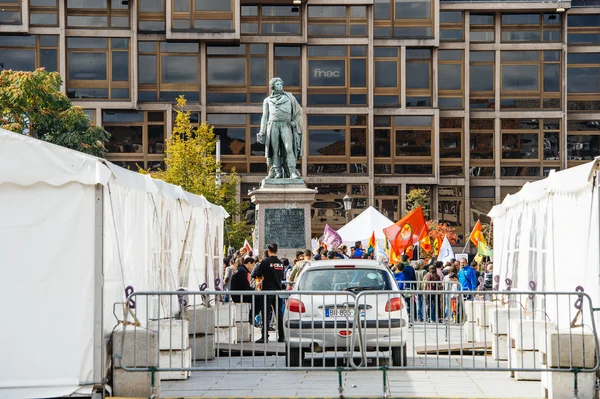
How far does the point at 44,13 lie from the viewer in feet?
211

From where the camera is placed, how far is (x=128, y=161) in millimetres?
66750

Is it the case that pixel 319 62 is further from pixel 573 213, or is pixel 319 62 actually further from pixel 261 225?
pixel 573 213

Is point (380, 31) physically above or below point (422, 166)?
above

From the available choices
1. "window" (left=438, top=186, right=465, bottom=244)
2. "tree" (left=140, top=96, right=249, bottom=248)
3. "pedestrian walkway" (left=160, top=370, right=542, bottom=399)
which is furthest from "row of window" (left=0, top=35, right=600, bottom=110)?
"pedestrian walkway" (left=160, top=370, right=542, bottom=399)

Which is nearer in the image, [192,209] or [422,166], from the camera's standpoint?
[192,209]

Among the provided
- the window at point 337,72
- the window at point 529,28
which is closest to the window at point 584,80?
the window at point 529,28

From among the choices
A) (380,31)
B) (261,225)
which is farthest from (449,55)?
(261,225)

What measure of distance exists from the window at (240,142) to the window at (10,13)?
11.7 metres

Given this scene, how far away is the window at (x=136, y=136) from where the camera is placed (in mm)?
66125

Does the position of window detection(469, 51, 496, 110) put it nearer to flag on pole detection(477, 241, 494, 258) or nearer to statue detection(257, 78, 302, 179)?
flag on pole detection(477, 241, 494, 258)

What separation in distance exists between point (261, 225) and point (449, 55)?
134 ft

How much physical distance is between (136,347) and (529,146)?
59158mm

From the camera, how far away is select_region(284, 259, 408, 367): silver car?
13.3 m

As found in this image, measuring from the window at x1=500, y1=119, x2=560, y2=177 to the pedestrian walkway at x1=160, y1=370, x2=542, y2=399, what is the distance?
5522cm
